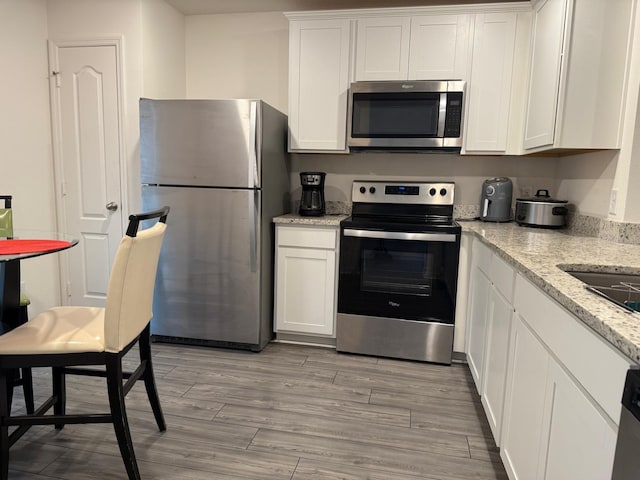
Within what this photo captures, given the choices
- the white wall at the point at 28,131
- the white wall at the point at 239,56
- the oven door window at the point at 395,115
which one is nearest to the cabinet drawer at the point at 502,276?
the oven door window at the point at 395,115

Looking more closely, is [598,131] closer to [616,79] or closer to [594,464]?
[616,79]

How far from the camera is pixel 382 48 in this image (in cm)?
293

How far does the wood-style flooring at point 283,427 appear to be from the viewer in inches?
70.4

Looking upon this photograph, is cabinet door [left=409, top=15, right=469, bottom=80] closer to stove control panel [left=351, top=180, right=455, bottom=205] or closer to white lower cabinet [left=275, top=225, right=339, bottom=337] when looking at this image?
stove control panel [left=351, top=180, right=455, bottom=205]

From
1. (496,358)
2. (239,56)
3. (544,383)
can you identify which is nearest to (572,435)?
(544,383)

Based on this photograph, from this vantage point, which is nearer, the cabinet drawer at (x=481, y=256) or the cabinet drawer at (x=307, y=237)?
the cabinet drawer at (x=481, y=256)

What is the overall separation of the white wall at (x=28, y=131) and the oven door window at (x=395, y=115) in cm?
234

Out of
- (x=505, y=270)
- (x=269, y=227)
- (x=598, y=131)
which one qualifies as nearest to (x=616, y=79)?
(x=598, y=131)

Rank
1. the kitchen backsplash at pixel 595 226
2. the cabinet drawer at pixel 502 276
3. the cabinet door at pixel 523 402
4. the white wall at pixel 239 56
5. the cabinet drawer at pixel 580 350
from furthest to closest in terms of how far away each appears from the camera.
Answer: the white wall at pixel 239 56 < the kitchen backsplash at pixel 595 226 < the cabinet drawer at pixel 502 276 < the cabinet door at pixel 523 402 < the cabinet drawer at pixel 580 350

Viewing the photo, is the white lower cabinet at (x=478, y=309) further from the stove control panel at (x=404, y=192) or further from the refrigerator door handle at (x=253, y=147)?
the refrigerator door handle at (x=253, y=147)

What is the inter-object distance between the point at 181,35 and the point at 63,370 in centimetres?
277

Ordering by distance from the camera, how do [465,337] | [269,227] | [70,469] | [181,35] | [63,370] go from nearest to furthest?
[70,469], [63,370], [465,337], [269,227], [181,35]

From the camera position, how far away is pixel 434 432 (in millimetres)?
2072

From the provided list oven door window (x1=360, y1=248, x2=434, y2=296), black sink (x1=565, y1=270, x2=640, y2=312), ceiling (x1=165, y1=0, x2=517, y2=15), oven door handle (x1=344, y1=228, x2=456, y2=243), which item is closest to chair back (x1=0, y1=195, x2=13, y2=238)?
oven door handle (x1=344, y1=228, x2=456, y2=243)
